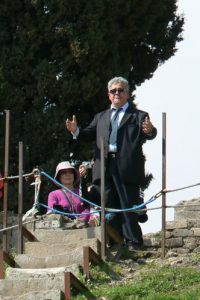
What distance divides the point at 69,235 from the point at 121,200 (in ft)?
2.16

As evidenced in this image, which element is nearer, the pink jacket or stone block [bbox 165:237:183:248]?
the pink jacket

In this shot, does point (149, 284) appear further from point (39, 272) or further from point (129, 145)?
point (129, 145)

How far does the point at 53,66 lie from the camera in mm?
16219

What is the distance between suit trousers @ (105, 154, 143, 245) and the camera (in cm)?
1154

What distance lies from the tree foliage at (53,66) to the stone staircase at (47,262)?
396 centimetres

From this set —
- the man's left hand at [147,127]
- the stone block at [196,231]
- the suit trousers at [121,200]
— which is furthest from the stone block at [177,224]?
the man's left hand at [147,127]

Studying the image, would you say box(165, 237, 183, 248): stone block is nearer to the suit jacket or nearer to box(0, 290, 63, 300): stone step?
the suit jacket

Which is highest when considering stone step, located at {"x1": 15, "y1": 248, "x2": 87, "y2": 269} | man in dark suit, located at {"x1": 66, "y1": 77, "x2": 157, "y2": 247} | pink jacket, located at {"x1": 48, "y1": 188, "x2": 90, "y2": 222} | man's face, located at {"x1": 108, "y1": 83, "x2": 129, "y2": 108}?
man's face, located at {"x1": 108, "y1": 83, "x2": 129, "y2": 108}

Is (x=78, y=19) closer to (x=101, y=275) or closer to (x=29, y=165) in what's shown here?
(x=29, y=165)

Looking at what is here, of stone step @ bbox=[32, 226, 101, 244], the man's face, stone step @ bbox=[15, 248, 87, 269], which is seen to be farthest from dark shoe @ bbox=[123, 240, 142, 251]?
the man's face

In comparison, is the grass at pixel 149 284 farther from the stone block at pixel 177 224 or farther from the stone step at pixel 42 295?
the stone block at pixel 177 224

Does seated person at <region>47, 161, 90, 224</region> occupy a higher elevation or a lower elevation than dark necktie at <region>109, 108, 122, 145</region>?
lower

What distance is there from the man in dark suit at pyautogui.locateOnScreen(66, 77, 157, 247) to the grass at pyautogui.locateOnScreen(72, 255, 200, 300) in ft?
3.18

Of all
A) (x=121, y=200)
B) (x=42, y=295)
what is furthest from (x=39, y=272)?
(x=121, y=200)
